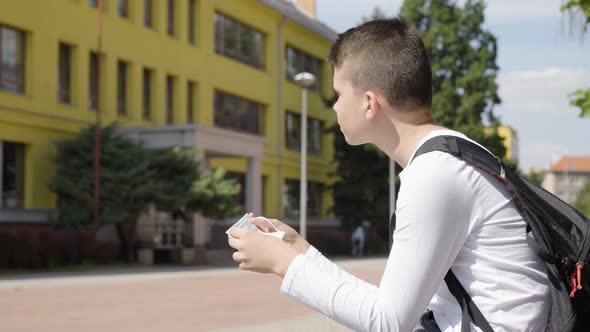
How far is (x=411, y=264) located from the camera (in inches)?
79.9

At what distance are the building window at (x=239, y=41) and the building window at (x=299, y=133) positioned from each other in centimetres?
422

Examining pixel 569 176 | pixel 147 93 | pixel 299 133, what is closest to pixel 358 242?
pixel 299 133

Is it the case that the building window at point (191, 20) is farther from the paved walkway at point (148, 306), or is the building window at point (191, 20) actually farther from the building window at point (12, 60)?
the paved walkway at point (148, 306)

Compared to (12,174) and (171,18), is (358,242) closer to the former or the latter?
(171,18)

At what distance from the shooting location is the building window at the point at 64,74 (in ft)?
96.6

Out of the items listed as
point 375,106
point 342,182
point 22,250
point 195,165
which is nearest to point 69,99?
point 195,165

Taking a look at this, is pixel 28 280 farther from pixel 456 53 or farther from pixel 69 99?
pixel 456 53

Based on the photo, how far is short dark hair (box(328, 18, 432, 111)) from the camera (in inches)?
86.0

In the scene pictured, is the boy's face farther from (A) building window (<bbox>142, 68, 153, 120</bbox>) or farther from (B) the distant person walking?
(B) the distant person walking

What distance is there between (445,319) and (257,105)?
41211 millimetres

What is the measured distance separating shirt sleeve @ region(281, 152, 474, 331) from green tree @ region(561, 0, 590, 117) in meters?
4.41

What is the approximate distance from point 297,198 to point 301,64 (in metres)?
6.91

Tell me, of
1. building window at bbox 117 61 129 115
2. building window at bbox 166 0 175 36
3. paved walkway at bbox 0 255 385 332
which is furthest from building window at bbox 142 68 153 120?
paved walkway at bbox 0 255 385 332

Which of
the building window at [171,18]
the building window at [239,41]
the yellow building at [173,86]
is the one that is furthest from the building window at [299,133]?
the building window at [171,18]
